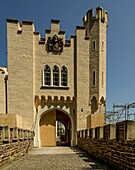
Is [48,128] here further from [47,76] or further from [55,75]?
[55,75]

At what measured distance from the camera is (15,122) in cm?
1196

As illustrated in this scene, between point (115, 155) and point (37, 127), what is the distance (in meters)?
9.57

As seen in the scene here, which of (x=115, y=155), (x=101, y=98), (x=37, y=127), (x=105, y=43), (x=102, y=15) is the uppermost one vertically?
(x=102, y=15)

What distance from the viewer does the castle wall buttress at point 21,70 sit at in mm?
13523

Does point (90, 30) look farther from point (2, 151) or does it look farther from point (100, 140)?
point (2, 151)

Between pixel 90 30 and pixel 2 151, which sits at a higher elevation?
pixel 90 30

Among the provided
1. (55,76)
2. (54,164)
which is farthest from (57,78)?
(54,164)

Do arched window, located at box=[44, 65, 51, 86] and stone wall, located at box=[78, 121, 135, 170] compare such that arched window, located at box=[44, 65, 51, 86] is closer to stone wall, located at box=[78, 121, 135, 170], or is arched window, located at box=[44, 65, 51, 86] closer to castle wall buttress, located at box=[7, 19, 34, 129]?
castle wall buttress, located at box=[7, 19, 34, 129]

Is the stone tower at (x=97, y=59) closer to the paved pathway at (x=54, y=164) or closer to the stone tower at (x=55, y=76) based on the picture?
the stone tower at (x=55, y=76)

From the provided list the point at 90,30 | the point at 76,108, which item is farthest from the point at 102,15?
the point at 76,108

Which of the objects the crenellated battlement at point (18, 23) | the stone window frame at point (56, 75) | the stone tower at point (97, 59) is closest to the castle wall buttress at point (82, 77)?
the stone tower at point (97, 59)

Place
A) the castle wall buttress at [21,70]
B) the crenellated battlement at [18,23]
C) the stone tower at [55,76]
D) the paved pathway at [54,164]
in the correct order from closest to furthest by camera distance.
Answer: the paved pathway at [54,164] < the castle wall buttress at [21,70] < the stone tower at [55,76] < the crenellated battlement at [18,23]

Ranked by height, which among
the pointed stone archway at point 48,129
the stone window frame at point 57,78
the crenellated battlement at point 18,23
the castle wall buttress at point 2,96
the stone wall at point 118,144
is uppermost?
the crenellated battlement at point 18,23

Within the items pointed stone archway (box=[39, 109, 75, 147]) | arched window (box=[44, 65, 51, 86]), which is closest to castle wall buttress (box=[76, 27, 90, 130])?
pointed stone archway (box=[39, 109, 75, 147])
